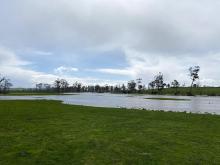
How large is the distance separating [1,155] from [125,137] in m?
6.23

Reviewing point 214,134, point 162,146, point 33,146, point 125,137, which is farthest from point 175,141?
point 33,146

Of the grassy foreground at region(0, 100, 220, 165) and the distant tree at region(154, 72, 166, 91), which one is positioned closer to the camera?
the grassy foreground at region(0, 100, 220, 165)

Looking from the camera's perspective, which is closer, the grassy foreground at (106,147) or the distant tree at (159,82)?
the grassy foreground at (106,147)

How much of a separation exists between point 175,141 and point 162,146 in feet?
4.84

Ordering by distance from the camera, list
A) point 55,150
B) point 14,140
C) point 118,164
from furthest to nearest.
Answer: point 14,140 → point 55,150 → point 118,164

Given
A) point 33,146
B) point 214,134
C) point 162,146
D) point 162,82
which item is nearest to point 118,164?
point 162,146

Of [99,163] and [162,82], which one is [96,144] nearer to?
[99,163]

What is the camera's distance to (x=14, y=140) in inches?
517

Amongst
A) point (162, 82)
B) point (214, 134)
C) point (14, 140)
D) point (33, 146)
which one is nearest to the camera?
Result: point (33, 146)

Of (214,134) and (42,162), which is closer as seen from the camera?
(42,162)

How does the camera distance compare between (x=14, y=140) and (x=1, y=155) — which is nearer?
(x=1, y=155)

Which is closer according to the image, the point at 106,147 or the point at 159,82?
the point at 106,147

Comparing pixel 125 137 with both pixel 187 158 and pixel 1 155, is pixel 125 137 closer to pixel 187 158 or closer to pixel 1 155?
pixel 187 158

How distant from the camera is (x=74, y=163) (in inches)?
367
